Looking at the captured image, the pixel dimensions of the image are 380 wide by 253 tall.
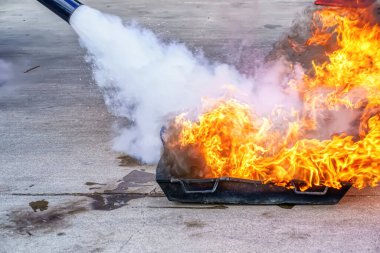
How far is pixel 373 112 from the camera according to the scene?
6340 mm

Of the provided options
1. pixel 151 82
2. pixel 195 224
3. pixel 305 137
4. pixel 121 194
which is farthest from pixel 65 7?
pixel 195 224

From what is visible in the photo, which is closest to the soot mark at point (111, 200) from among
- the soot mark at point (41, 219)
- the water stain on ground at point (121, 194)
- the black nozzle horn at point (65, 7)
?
the water stain on ground at point (121, 194)

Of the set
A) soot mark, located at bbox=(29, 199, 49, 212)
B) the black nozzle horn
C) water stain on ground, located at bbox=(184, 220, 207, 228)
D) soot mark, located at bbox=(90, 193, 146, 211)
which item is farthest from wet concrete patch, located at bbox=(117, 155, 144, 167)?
the black nozzle horn

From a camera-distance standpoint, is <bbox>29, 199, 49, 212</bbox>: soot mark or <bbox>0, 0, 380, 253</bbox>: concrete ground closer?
<bbox>0, 0, 380, 253</bbox>: concrete ground

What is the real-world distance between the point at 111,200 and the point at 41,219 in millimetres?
742

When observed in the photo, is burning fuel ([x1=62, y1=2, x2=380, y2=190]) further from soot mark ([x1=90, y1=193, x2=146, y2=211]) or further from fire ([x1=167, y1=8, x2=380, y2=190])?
soot mark ([x1=90, y1=193, x2=146, y2=211])

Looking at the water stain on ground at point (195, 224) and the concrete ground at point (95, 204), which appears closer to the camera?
the concrete ground at point (95, 204)

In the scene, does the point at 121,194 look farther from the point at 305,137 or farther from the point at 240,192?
the point at 305,137

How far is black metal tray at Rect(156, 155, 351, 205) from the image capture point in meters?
5.70

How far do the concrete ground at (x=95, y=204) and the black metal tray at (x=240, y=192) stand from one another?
8 centimetres

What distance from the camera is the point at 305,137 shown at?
6332 millimetres

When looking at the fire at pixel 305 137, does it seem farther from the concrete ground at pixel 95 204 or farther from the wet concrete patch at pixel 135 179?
the wet concrete patch at pixel 135 179

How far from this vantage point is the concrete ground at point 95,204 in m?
5.30

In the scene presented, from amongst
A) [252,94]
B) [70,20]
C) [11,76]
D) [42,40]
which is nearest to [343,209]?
[252,94]
